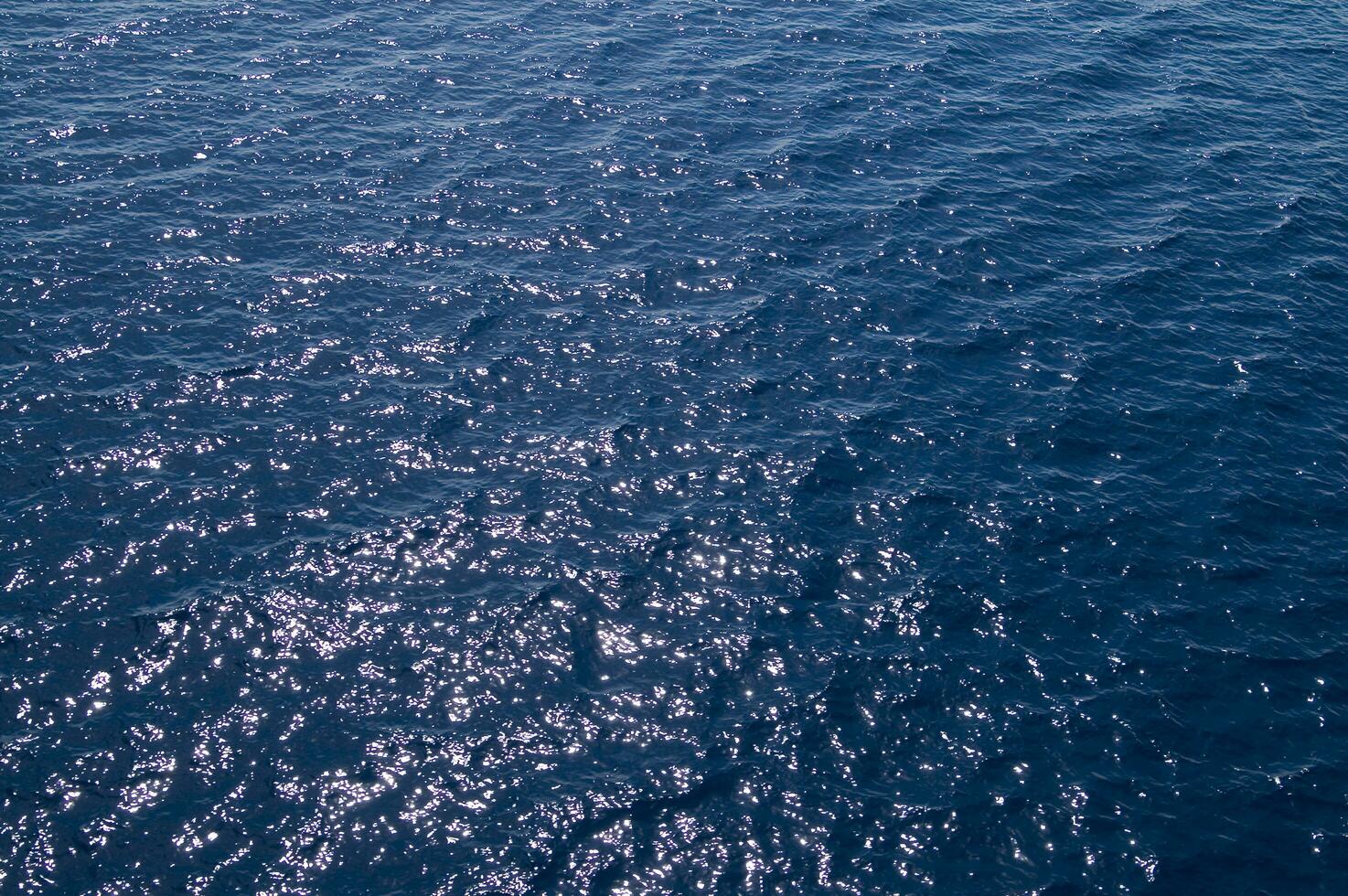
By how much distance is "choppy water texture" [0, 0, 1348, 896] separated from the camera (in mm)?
51062

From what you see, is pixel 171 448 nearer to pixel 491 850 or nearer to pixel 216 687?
pixel 216 687

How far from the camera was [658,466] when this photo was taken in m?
68.1

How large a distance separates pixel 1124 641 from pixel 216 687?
48206 millimetres

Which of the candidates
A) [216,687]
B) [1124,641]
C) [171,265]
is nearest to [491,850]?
[216,687]

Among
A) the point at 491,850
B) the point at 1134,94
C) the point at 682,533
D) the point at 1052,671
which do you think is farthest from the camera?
the point at 1134,94

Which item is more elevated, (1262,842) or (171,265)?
(171,265)

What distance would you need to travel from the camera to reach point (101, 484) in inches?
2530

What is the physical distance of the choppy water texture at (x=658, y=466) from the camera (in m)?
51.1


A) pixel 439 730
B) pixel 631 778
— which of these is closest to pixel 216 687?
pixel 439 730

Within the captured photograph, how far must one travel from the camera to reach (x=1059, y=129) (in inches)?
3905

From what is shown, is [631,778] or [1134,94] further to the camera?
[1134,94]

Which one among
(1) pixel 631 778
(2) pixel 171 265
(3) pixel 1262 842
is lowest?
(3) pixel 1262 842

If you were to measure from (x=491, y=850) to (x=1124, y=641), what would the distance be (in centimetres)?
3543

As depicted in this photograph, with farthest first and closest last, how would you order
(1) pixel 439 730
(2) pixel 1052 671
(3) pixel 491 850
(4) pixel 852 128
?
(4) pixel 852 128 → (2) pixel 1052 671 → (1) pixel 439 730 → (3) pixel 491 850
